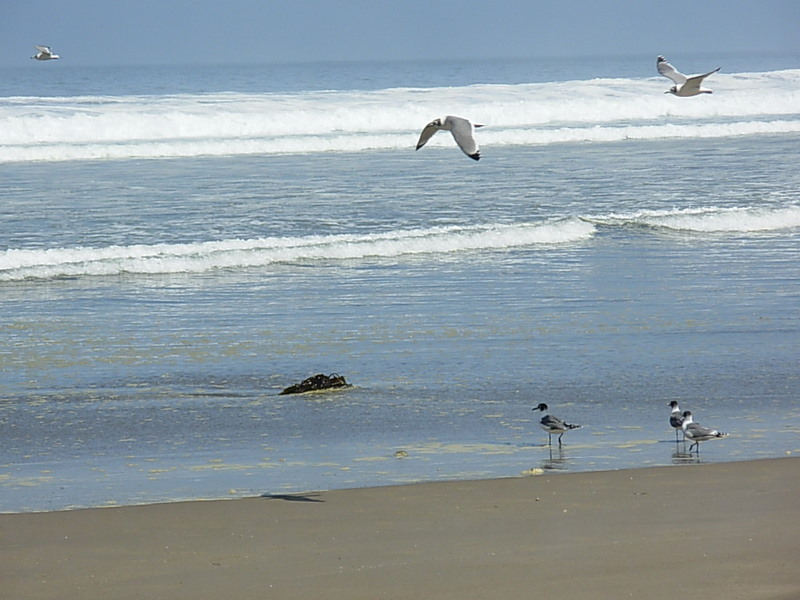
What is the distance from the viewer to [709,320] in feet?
31.4

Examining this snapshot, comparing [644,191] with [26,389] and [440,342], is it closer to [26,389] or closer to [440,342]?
[440,342]

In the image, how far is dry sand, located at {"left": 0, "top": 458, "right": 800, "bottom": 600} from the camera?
4148mm

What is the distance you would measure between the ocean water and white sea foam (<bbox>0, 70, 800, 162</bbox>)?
12.5ft

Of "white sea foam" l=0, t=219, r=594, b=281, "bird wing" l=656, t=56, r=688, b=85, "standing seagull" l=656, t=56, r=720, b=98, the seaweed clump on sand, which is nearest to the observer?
the seaweed clump on sand

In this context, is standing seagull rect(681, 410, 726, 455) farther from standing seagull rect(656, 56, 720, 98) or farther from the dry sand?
standing seagull rect(656, 56, 720, 98)

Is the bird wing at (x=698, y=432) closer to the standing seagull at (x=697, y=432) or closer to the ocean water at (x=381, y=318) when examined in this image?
the standing seagull at (x=697, y=432)

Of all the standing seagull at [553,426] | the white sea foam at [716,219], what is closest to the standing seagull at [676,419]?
the standing seagull at [553,426]

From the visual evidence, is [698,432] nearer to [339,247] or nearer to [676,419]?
[676,419]

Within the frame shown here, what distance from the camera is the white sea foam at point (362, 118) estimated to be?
28172 millimetres

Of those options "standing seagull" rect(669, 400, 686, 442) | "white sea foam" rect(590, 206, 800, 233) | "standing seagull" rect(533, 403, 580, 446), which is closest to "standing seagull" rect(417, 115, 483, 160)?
"standing seagull" rect(669, 400, 686, 442)

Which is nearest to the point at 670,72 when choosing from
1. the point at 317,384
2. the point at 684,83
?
the point at 684,83

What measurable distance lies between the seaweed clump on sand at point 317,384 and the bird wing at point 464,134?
101 inches

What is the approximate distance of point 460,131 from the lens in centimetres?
946

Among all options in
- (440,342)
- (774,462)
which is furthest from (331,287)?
(774,462)
